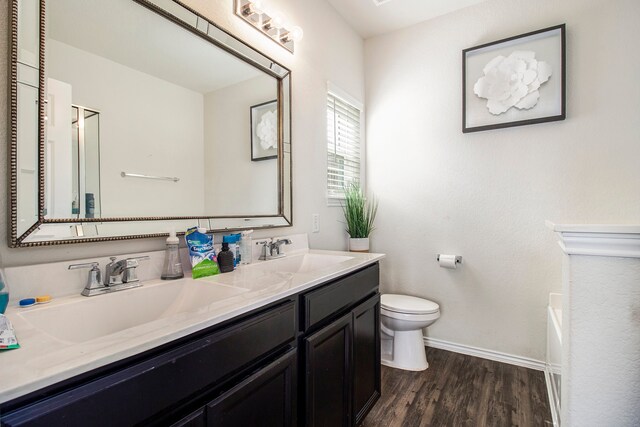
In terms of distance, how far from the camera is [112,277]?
1.00 meters

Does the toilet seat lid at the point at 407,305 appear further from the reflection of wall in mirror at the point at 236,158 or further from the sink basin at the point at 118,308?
the sink basin at the point at 118,308

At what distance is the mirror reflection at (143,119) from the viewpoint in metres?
0.97

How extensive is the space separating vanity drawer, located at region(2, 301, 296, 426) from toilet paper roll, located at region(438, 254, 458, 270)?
171 cm

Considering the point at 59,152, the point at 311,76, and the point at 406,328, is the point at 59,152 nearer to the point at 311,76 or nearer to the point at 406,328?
the point at 311,76

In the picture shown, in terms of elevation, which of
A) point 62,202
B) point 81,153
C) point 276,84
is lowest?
point 62,202

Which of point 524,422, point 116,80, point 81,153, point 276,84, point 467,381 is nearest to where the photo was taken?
point 81,153

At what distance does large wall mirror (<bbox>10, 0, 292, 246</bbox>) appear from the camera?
90cm

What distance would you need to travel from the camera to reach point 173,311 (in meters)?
1.06

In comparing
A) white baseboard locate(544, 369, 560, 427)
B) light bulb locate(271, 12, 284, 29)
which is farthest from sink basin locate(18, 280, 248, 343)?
white baseboard locate(544, 369, 560, 427)

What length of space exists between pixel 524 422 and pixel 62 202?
2.24m

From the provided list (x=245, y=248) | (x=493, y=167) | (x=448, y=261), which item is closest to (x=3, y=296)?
(x=245, y=248)

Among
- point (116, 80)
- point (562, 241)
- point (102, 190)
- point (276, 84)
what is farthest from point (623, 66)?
point (102, 190)

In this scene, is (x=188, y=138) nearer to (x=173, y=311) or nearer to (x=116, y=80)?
(x=116, y=80)

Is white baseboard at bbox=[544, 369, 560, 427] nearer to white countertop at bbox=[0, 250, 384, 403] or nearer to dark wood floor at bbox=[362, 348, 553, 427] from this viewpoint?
dark wood floor at bbox=[362, 348, 553, 427]
